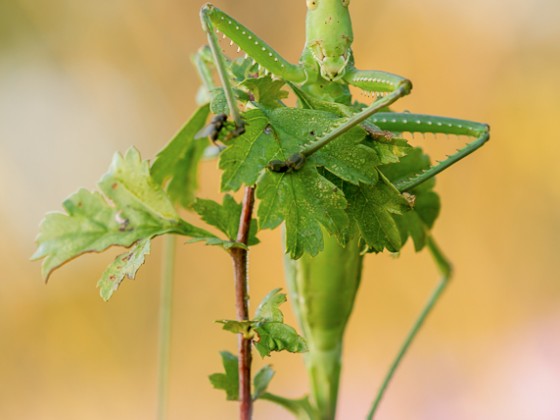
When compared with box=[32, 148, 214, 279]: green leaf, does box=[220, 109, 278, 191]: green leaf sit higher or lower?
higher

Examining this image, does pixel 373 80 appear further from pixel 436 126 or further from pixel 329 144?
pixel 329 144

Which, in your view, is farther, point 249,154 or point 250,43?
point 250,43

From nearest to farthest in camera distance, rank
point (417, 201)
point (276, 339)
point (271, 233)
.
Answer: point (276, 339)
point (417, 201)
point (271, 233)

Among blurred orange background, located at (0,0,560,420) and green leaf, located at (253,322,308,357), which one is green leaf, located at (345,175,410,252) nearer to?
green leaf, located at (253,322,308,357)

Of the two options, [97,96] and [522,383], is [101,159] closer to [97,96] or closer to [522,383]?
[97,96]

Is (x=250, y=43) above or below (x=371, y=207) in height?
above

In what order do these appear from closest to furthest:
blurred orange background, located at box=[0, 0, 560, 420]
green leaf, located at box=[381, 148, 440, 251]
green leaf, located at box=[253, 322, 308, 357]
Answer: green leaf, located at box=[253, 322, 308, 357] → green leaf, located at box=[381, 148, 440, 251] → blurred orange background, located at box=[0, 0, 560, 420]

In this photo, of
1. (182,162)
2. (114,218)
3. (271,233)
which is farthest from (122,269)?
(271,233)

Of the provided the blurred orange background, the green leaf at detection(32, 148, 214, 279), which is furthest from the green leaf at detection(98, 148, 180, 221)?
the blurred orange background
